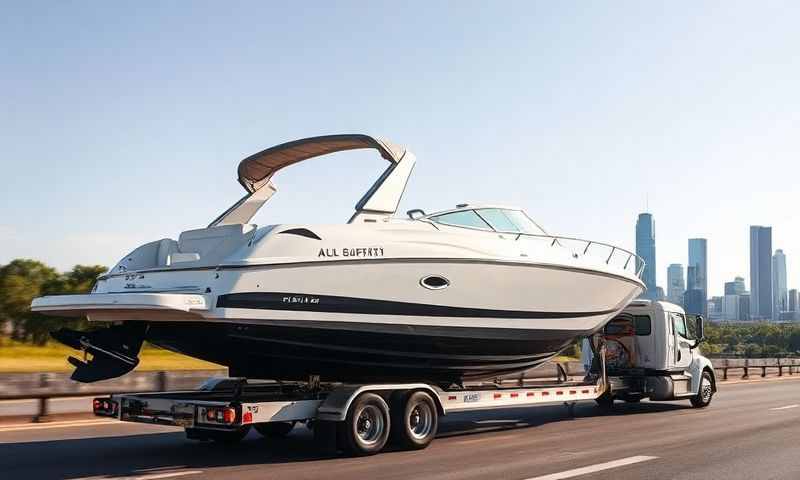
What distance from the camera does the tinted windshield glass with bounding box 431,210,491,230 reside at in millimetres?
11434

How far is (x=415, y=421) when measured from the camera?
10.7m

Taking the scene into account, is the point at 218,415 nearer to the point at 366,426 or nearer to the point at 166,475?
the point at 166,475

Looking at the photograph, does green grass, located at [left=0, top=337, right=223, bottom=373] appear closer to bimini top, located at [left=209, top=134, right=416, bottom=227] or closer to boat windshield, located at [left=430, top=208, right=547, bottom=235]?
bimini top, located at [left=209, top=134, right=416, bottom=227]

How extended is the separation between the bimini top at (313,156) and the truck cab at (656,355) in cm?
670

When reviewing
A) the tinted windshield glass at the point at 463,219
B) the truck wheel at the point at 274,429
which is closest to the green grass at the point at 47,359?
the truck wheel at the point at 274,429

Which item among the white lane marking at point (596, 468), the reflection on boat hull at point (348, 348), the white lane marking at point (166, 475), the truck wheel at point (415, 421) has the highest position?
the reflection on boat hull at point (348, 348)

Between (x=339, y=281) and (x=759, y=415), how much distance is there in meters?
10.2

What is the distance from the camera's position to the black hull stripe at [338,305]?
918cm

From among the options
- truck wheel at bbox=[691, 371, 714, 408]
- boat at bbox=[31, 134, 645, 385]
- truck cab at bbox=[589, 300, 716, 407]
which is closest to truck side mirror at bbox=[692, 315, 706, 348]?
truck cab at bbox=[589, 300, 716, 407]

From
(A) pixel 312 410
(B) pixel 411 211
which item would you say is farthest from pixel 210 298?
(B) pixel 411 211

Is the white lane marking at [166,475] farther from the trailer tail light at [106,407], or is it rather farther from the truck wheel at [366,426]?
the truck wheel at [366,426]

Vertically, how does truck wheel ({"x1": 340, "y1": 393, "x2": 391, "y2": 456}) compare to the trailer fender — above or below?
below

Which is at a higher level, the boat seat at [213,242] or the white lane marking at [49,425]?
the boat seat at [213,242]

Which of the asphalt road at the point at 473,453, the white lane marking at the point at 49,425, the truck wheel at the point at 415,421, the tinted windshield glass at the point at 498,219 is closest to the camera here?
the asphalt road at the point at 473,453
